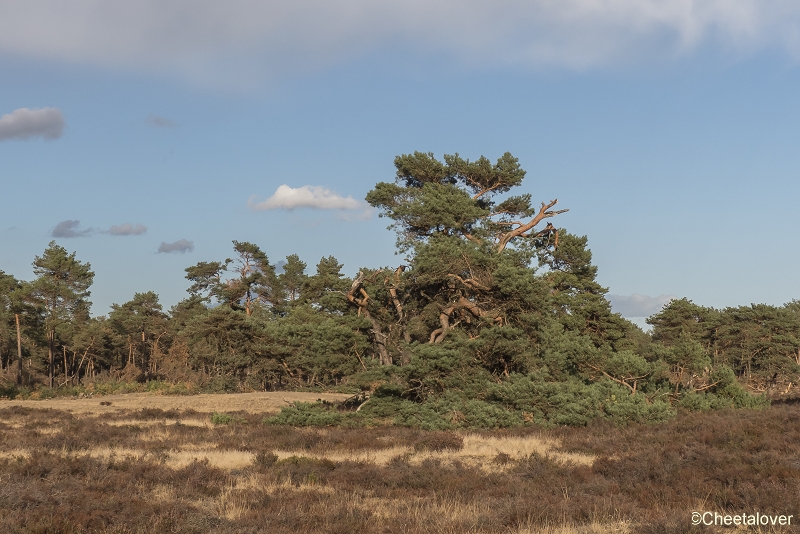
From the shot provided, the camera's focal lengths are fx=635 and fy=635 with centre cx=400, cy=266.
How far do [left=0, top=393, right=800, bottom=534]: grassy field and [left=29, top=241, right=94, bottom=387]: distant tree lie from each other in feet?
129

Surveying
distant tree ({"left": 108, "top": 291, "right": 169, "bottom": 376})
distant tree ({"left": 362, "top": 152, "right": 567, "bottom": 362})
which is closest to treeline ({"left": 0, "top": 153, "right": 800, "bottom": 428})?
distant tree ({"left": 362, "top": 152, "right": 567, "bottom": 362})

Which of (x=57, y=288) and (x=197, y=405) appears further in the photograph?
(x=57, y=288)

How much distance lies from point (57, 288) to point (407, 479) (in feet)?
180

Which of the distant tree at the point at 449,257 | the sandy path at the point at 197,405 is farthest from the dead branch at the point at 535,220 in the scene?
the sandy path at the point at 197,405

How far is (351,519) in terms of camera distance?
356 inches

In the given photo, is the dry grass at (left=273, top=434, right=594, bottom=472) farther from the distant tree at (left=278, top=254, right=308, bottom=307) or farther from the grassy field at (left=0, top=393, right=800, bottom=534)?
the distant tree at (left=278, top=254, right=308, bottom=307)

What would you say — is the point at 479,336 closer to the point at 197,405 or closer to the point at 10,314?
the point at 197,405

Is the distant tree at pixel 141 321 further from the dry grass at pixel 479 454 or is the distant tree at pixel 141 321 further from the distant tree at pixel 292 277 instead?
the dry grass at pixel 479 454

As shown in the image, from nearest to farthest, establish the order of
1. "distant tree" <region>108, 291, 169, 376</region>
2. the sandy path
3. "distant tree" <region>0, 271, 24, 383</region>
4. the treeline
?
the treeline → the sandy path → "distant tree" <region>0, 271, 24, 383</region> → "distant tree" <region>108, 291, 169, 376</region>

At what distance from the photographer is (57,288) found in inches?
2259

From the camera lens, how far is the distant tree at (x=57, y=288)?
55438mm

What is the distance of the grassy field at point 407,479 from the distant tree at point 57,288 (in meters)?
39.3

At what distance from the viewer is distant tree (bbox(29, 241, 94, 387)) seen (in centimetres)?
5544

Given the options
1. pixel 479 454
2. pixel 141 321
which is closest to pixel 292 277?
pixel 141 321
